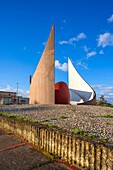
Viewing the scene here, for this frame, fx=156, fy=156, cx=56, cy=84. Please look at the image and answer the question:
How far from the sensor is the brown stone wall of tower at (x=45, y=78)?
14711mm

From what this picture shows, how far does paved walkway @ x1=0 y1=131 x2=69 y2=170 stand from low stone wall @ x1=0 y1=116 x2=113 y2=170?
0.70 feet

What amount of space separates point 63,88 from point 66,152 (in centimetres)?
1320

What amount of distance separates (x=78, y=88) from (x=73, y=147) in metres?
19.5

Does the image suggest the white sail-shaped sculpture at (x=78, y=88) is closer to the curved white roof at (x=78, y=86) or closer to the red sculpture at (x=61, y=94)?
the curved white roof at (x=78, y=86)

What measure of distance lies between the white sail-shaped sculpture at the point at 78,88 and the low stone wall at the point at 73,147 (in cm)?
1648

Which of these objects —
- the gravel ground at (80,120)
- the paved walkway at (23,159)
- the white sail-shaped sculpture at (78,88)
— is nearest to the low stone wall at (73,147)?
the paved walkway at (23,159)

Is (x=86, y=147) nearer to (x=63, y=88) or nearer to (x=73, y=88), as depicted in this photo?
(x=63, y=88)

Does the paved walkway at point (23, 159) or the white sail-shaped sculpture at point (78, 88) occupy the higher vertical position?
the white sail-shaped sculpture at point (78, 88)

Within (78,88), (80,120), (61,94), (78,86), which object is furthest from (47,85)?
(80,120)

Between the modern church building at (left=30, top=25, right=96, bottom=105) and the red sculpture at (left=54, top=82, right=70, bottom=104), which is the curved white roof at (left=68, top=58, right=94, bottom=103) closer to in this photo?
the modern church building at (left=30, top=25, right=96, bottom=105)

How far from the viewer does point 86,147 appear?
2406mm

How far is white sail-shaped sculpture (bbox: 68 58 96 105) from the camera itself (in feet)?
67.2

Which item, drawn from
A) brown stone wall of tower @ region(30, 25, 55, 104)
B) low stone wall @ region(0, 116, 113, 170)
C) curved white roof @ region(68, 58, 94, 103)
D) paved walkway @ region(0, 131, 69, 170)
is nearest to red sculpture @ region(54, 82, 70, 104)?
brown stone wall of tower @ region(30, 25, 55, 104)

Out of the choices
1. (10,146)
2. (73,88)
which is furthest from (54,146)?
(73,88)
